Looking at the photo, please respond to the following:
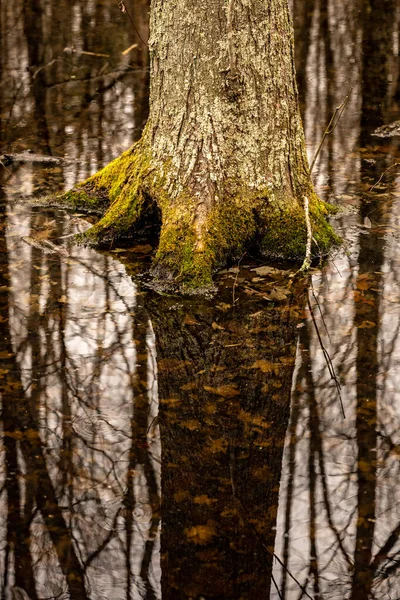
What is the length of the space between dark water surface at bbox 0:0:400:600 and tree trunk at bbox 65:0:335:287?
293 mm

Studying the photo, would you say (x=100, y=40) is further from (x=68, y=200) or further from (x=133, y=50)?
(x=68, y=200)

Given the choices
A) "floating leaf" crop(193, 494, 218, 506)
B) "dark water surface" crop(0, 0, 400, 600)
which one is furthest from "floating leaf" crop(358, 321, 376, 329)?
"floating leaf" crop(193, 494, 218, 506)

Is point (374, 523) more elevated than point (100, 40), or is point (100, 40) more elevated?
point (100, 40)

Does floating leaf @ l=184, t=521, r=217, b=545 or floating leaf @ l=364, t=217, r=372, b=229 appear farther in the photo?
floating leaf @ l=364, t=217, r=372, b=229

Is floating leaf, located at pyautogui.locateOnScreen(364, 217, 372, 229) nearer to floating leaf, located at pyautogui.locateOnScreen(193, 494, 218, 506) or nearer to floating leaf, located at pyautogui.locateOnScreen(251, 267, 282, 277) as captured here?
floating leaf, located at pyautogui.locateOnScreen(251, 267, 282, 277)

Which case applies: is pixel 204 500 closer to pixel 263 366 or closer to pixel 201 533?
pixel 201 533

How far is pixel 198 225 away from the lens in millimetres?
6090

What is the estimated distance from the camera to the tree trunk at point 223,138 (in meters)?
6.01

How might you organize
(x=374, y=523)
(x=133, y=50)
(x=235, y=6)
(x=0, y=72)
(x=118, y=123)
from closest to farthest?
(x=374, y=523), (x=235, y=6), (x=118, y=123), (x=0, y=72), (x=133, y=50)

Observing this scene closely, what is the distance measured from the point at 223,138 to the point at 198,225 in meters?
0.68

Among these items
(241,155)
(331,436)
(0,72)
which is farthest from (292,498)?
(0,72)

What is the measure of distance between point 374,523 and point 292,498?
399mm

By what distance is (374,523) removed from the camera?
3.80 metres

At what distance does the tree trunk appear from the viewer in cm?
601
